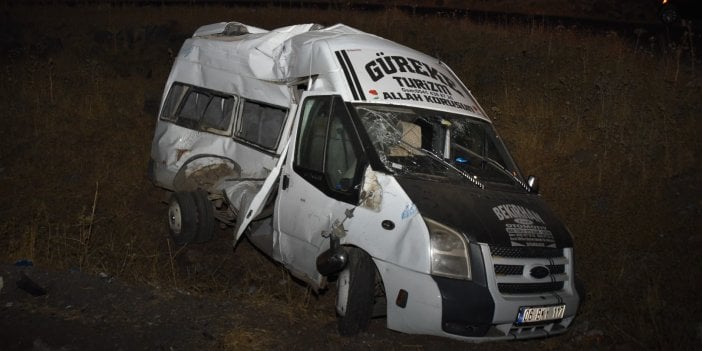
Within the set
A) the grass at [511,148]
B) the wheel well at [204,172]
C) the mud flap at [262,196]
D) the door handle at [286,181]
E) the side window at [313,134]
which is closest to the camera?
the side window at [313,134]

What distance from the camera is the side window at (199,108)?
7.68m

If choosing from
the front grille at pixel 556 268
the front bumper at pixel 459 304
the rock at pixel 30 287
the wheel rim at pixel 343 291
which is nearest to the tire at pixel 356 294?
the wheel rim at pixel 343 291

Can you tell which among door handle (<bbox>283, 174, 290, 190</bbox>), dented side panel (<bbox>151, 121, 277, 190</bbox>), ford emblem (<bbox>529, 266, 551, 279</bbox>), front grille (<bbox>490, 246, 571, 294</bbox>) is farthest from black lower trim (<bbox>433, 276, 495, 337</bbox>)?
dented side panel (<bbox>151, 121, 277, 190</bbox>)

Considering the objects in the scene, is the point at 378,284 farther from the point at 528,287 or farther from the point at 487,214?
the point at 528,287

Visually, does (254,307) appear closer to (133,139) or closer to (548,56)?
(133,139)

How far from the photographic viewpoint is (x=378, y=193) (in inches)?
186

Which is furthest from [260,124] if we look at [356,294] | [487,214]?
[487,214]

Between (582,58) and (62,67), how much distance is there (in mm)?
11234

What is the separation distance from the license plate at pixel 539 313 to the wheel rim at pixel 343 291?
49.6 inches

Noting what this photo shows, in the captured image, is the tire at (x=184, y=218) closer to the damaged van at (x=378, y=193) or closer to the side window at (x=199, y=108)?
the damaged van at (x=378, y=193)

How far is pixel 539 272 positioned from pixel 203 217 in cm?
396

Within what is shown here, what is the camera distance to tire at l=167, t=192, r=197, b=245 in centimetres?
699

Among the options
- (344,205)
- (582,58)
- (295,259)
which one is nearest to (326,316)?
(295,259)

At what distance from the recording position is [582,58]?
1103 centimetres
